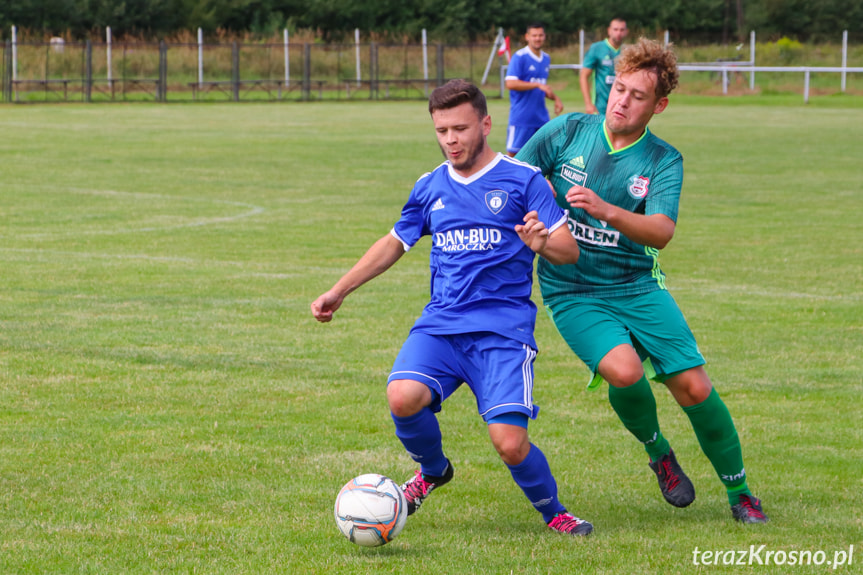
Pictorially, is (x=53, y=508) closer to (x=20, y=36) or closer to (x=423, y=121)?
(x=423, y=121)

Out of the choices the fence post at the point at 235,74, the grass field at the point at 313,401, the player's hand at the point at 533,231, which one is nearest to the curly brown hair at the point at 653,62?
the player's hand at the point at 533,231

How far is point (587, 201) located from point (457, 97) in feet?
2.14

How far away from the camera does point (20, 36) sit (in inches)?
2128

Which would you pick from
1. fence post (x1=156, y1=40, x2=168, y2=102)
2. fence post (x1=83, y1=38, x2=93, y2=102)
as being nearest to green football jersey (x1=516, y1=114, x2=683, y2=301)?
fence post (x1=83, y1=38, x2=93, y2=102)

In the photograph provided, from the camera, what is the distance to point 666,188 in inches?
185

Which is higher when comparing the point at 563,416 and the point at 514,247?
the point at 514,247

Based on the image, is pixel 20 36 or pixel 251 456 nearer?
pixel 251 456

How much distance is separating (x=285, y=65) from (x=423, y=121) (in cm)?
1846

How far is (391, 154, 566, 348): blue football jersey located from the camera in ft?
14.6

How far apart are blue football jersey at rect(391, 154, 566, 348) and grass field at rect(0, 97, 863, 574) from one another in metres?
0.82

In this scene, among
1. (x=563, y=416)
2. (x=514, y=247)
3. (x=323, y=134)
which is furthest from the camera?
(x=323, y=134)

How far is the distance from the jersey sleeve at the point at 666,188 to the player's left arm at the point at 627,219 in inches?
2.8

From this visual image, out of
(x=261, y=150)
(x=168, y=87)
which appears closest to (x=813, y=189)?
(x=261, y=150)

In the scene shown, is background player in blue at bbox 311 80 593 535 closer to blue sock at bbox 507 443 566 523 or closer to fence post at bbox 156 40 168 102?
blue sock at bbox 507 443 566 523
